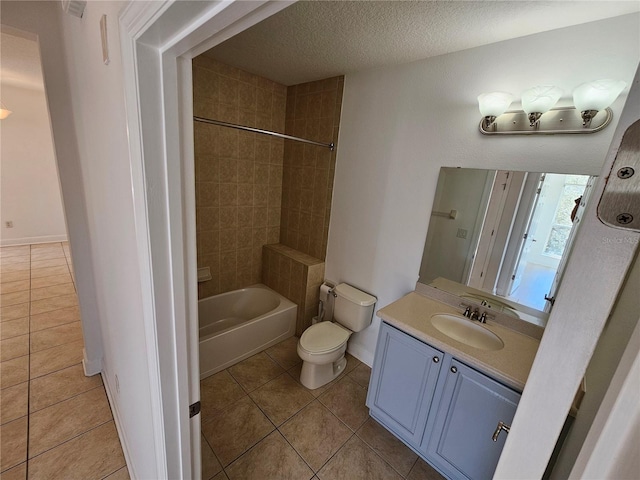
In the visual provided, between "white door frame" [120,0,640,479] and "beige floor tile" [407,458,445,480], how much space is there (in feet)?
4.10

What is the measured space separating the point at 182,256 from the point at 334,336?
1.69 m

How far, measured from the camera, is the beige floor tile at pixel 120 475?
139 cm

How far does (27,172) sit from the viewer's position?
4230 mm

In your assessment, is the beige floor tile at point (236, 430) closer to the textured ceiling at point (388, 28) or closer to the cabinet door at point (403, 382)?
the cabinet door at point (403, 382)

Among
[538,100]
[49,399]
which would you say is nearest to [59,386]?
[49,399]

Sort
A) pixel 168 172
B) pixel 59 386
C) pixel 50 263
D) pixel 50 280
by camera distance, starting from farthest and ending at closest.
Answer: pixel 50 263 → pixel 50 280 → pixel 59 386 → pixel 168 172

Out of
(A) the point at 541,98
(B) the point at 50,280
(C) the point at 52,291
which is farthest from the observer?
(B) the point at 50,280

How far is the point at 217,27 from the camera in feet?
1.70

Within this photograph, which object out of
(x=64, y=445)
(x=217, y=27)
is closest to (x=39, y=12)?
(x=217, y=27)

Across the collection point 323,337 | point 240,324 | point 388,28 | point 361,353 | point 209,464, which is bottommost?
point 209,464

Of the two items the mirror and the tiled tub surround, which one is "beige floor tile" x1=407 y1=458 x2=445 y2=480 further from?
the tiled tub surround

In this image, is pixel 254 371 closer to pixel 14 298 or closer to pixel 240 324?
pixel 240 324

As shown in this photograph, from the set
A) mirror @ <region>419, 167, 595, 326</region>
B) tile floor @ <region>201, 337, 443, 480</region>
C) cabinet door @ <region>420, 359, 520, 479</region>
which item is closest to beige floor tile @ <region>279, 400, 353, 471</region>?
tile floor @ <region>201, 337, 443, 480</region>

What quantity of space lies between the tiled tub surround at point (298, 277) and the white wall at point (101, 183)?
4.88ft
